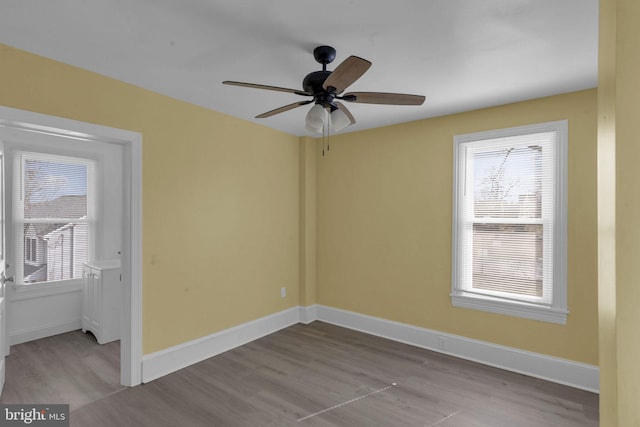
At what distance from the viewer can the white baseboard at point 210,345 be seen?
9.81 feet

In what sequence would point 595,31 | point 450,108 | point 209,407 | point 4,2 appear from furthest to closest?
1. point 450,108
2. point 209,407
3. point 595,31
4. point 4,2

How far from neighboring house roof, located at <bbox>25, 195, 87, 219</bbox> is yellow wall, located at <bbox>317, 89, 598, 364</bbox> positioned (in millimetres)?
2998

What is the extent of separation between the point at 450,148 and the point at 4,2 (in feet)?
11.5

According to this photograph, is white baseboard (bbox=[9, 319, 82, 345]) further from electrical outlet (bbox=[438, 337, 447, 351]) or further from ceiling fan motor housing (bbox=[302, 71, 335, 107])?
electrical outlet (bbox=[438, 337, 447, 351])

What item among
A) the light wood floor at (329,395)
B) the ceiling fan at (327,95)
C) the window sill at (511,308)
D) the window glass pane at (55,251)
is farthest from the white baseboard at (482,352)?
the window glass pane at (55,251)

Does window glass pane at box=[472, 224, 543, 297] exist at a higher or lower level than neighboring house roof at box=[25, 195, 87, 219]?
lower

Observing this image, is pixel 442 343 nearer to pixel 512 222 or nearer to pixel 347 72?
pixel 512 222

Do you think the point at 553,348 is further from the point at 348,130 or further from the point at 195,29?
the point at 195,29

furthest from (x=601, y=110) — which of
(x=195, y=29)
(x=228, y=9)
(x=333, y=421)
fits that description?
(x=333, y=421)

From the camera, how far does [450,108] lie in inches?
132

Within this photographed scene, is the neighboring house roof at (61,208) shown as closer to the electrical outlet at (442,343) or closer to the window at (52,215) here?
the window at (52,215)

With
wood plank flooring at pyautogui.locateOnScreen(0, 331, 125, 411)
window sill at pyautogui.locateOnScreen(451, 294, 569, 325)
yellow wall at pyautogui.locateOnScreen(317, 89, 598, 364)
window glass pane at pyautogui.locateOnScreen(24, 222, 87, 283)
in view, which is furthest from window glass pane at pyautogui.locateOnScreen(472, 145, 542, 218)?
window glass pane at pyautogui.locateOnScreen(24, 222, 87, 283)

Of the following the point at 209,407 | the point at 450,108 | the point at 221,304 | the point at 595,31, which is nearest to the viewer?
the point at 595,31

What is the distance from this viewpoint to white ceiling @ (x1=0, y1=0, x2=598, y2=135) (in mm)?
1769
